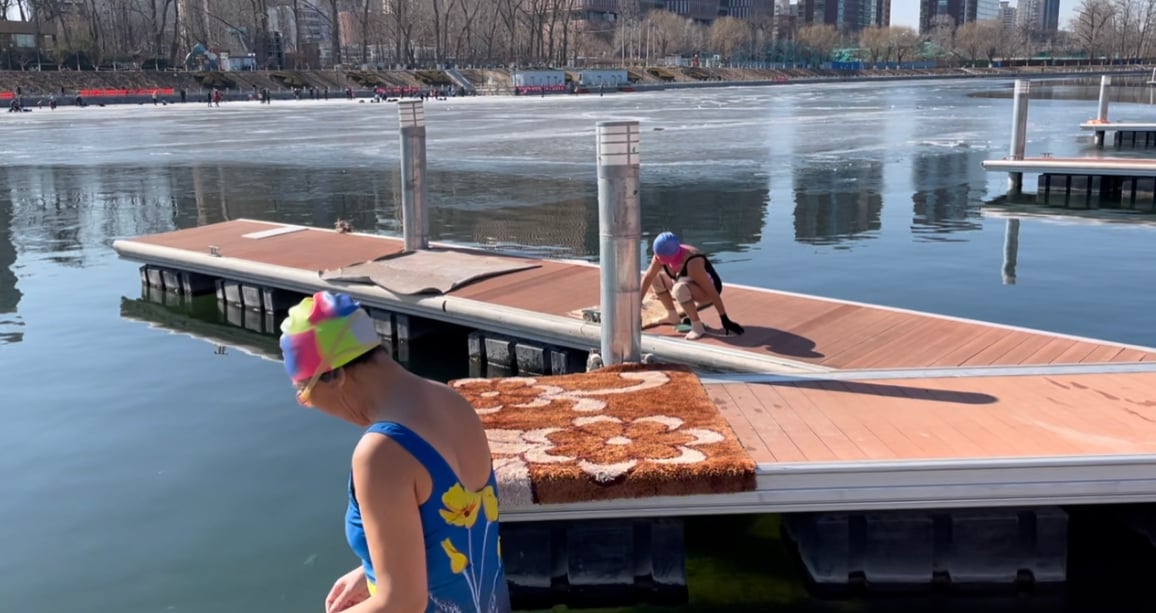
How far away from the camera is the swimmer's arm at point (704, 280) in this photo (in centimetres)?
962

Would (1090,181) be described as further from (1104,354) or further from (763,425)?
(763,425)

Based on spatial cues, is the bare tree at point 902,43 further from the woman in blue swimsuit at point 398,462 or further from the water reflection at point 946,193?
the woman in blue swimsuit at point 398,462

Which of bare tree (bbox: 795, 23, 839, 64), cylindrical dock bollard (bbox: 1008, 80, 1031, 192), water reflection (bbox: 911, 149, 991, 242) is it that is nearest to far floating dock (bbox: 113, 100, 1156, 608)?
water reflection (bbox: 911, 149, 991, 242)

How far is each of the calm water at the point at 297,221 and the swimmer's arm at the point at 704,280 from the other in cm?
270

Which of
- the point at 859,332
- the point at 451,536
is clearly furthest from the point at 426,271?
the point at 451,536

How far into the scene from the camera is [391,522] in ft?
8.68

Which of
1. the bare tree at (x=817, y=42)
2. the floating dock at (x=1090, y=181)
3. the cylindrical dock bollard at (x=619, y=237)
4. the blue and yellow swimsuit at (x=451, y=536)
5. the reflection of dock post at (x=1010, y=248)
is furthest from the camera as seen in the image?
the bare tree at (x=817, y=42)

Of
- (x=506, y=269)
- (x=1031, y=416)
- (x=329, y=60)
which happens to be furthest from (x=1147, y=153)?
(x=329, y=60)

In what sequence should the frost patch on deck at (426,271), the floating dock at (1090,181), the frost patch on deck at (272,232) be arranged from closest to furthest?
1. the frost patch on deck at (426,271)
2. the frost patch on deck at (272,232)
3. the floating dock at (1090,181)

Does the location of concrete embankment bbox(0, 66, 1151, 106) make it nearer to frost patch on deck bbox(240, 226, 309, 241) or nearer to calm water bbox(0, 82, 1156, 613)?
calm water bbox(0, 82, 1156, 613)

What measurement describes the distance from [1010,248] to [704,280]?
10.6m

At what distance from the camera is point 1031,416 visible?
6914 millimetres

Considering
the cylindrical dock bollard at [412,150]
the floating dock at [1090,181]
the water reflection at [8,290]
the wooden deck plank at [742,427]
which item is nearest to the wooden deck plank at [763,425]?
the wooden deck plank at [742,427]

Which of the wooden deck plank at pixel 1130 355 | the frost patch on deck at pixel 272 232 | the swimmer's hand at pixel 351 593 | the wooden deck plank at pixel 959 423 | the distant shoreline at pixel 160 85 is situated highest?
the distant shoreline at pixel 160 85
